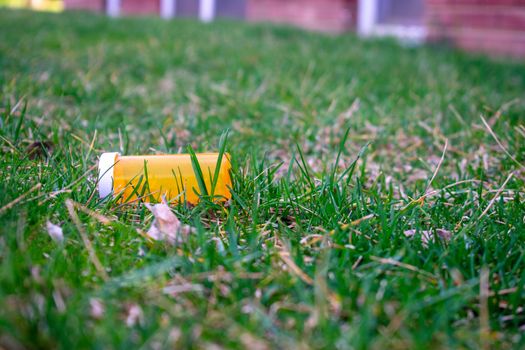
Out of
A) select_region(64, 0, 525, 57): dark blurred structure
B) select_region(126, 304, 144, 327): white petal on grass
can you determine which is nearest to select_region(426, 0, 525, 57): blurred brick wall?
select_region(64, 0, 525, 57): dark blurred structure

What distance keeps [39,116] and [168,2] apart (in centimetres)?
964

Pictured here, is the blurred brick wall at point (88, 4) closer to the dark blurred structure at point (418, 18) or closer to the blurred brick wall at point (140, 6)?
the blurred brick wall at point (140, 6)

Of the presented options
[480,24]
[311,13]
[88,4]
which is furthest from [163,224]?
[88,4]

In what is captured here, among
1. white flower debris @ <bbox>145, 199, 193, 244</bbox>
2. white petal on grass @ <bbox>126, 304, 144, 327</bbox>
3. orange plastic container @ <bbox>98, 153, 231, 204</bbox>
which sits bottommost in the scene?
white petal on grass @ <bbox>126, 304, 144, 327</bbox>

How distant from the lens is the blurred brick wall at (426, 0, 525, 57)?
584 cm

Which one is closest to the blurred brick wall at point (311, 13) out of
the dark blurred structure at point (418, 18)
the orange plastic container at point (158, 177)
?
the dark blurred structure at point (418, 18)

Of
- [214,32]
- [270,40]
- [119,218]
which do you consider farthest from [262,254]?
[214,32]

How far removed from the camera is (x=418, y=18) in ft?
24.1

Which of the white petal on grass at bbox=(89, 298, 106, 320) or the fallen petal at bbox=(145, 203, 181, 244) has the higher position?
the fallen petal at bbox=(145, 203, 181, 244)

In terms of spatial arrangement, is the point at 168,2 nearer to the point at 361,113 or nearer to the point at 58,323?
the point at 361,113

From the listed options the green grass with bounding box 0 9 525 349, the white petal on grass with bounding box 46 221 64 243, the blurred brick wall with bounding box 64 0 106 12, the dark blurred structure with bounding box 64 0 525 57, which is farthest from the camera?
the blurred brick wall with bounding box 64 0 106 12

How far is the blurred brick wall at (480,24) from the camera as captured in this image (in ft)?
19.2

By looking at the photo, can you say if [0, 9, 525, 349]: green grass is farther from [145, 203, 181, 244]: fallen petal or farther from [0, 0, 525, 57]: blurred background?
[0, 0, 525, 57]: blurred background

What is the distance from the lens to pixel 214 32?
6477mm
